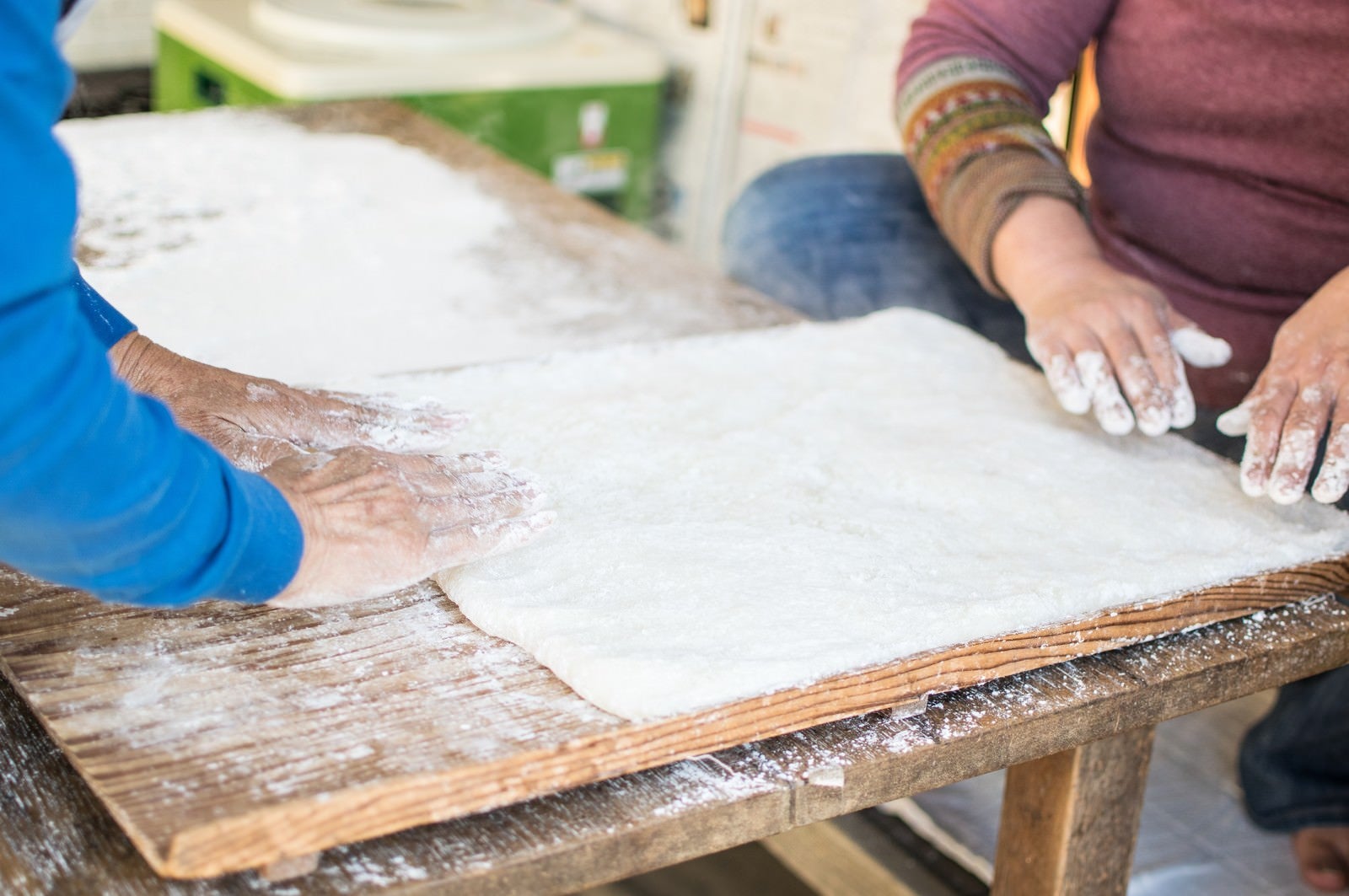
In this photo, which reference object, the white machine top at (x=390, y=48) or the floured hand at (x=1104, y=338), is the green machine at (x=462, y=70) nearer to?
the white machine top at (x=390, y=48)

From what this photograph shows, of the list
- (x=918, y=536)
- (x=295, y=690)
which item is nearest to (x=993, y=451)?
(x=918, y=536)

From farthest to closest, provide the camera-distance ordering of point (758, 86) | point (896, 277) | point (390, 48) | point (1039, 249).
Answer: point (758, 86) → point (390, 48) → point (896, 277) → point (1039, 249)

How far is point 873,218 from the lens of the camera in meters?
1.90

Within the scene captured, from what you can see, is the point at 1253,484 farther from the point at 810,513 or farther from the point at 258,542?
the point at 258,542

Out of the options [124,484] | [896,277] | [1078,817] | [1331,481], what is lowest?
[1078,817]

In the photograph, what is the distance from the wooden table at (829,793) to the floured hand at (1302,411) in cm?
11

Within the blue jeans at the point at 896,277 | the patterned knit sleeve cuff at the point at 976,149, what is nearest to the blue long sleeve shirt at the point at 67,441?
the patterned knit sleeve cuff at the point at 976,149

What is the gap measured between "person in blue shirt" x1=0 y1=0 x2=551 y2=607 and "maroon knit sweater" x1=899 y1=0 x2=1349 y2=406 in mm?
908

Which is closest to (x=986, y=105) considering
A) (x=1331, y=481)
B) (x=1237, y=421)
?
(x=1237, y=421)

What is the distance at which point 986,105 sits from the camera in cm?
159

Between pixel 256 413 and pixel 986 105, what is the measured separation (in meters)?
1.03

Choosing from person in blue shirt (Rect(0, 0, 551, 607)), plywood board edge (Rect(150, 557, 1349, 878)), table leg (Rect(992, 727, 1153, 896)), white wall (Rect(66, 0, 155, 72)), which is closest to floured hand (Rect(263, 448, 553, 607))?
person in blue shirt (Rect(0, 0, 551, 607))

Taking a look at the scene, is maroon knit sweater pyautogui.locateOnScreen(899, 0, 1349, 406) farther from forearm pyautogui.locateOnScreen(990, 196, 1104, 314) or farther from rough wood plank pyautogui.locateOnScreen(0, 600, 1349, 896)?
rough wood plank pyautogui.locateOnScreen(0, 600, 1349, 896)

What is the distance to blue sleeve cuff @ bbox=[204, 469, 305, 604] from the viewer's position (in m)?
0.71
